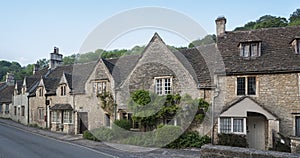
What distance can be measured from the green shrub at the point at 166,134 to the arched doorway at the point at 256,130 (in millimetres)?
4912

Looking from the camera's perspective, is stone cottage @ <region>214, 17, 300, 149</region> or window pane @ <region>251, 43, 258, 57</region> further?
window pane @ <region>251, 43, 258, 57</region>

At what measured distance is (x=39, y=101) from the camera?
3075cm

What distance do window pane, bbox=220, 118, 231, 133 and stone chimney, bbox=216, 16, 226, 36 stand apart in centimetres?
864

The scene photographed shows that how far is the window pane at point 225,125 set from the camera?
57.2 feet

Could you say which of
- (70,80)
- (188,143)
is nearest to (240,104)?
(188,143)

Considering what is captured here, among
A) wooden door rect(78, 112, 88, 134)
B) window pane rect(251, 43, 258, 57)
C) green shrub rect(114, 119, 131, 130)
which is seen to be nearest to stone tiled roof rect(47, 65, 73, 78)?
wooden door rect(78, 112, 88, 134)

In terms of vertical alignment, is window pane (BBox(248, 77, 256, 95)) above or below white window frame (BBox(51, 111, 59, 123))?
above

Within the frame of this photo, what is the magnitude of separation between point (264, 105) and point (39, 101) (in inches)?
983

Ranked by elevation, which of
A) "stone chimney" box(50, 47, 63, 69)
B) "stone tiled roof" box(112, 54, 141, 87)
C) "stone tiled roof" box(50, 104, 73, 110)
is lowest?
"stone tiled roof" box(50, 104, 73, 110)

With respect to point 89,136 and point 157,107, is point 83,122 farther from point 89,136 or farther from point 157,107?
point 157,107

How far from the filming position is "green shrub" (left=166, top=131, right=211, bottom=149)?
1761 cm

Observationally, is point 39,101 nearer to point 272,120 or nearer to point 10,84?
point 10,84

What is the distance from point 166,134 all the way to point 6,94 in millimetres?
34759

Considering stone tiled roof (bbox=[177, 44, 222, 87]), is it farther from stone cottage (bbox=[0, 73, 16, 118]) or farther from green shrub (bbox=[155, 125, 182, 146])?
stone cottage (bbox=[0, 73, 16, 118])
